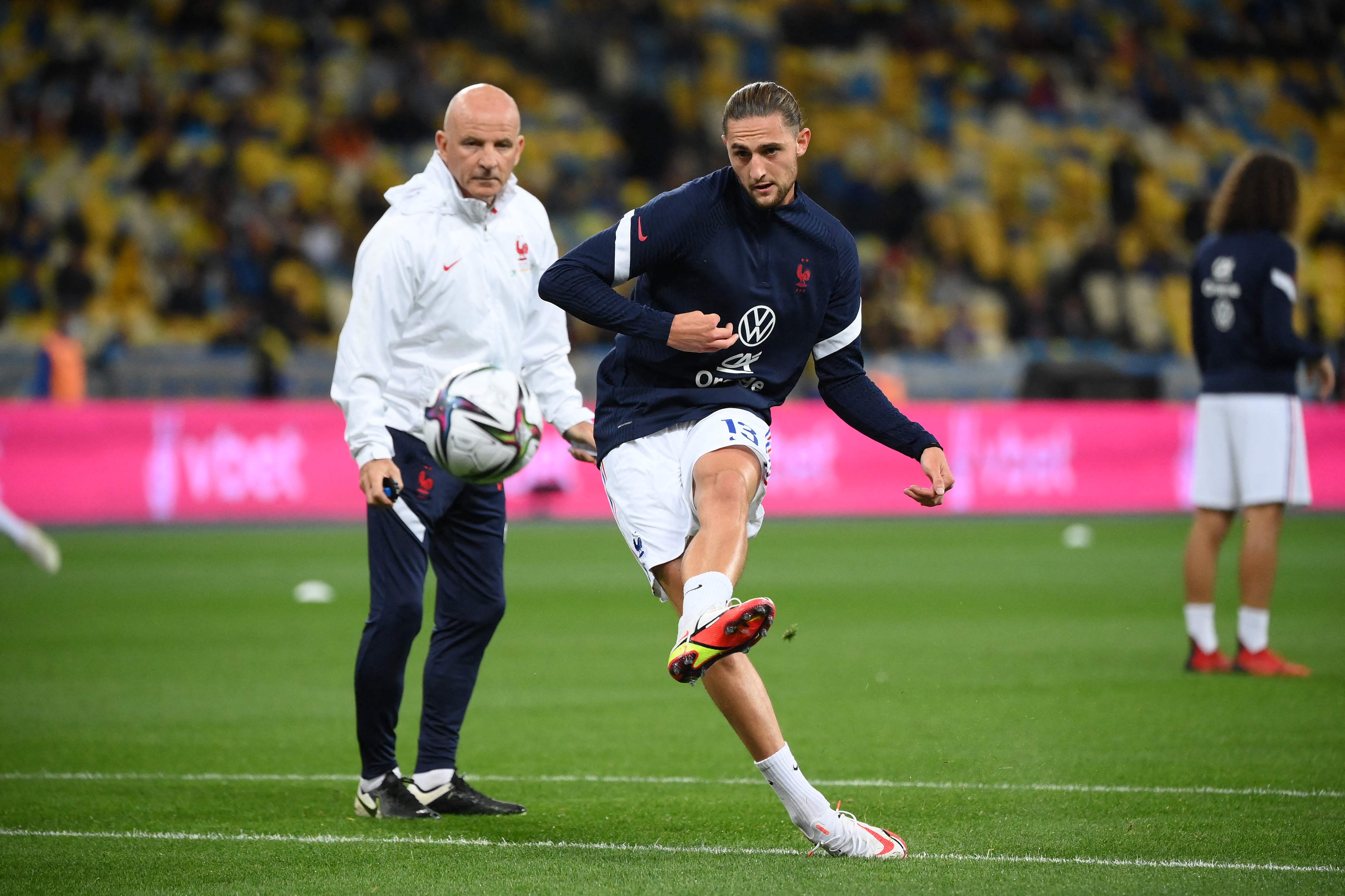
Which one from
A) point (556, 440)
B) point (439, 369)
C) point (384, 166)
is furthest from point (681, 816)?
point (384, 166)

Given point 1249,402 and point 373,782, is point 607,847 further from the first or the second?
point 1249,402

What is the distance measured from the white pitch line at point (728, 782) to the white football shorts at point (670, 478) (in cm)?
148

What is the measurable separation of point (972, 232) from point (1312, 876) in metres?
21.8

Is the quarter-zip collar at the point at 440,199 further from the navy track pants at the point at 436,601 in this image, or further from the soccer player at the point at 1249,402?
the soccer player at the point at 1249,402

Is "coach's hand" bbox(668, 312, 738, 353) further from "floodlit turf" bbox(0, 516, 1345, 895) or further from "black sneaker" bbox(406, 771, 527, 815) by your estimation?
"black sneaker" bbox(406, 771, 527, 815)

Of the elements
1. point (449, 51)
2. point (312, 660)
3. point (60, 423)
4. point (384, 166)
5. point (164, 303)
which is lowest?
point (312, 660)

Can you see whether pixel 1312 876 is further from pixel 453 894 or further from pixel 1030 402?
pixel 1030 402

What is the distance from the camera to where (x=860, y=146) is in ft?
86.7

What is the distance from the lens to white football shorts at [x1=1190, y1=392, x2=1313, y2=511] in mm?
8914

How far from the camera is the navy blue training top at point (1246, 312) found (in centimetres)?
887

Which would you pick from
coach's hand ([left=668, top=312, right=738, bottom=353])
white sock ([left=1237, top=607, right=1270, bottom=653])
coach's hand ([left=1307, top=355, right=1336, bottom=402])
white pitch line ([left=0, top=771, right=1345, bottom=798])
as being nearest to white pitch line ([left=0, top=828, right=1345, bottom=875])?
white pitch line ([left=0, top=771, right=1345, bottom=798])

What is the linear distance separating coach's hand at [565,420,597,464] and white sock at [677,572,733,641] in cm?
101

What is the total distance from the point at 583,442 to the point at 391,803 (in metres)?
1.47

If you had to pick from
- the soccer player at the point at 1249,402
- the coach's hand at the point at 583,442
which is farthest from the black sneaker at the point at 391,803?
the soccer player at the point at 1249,402
